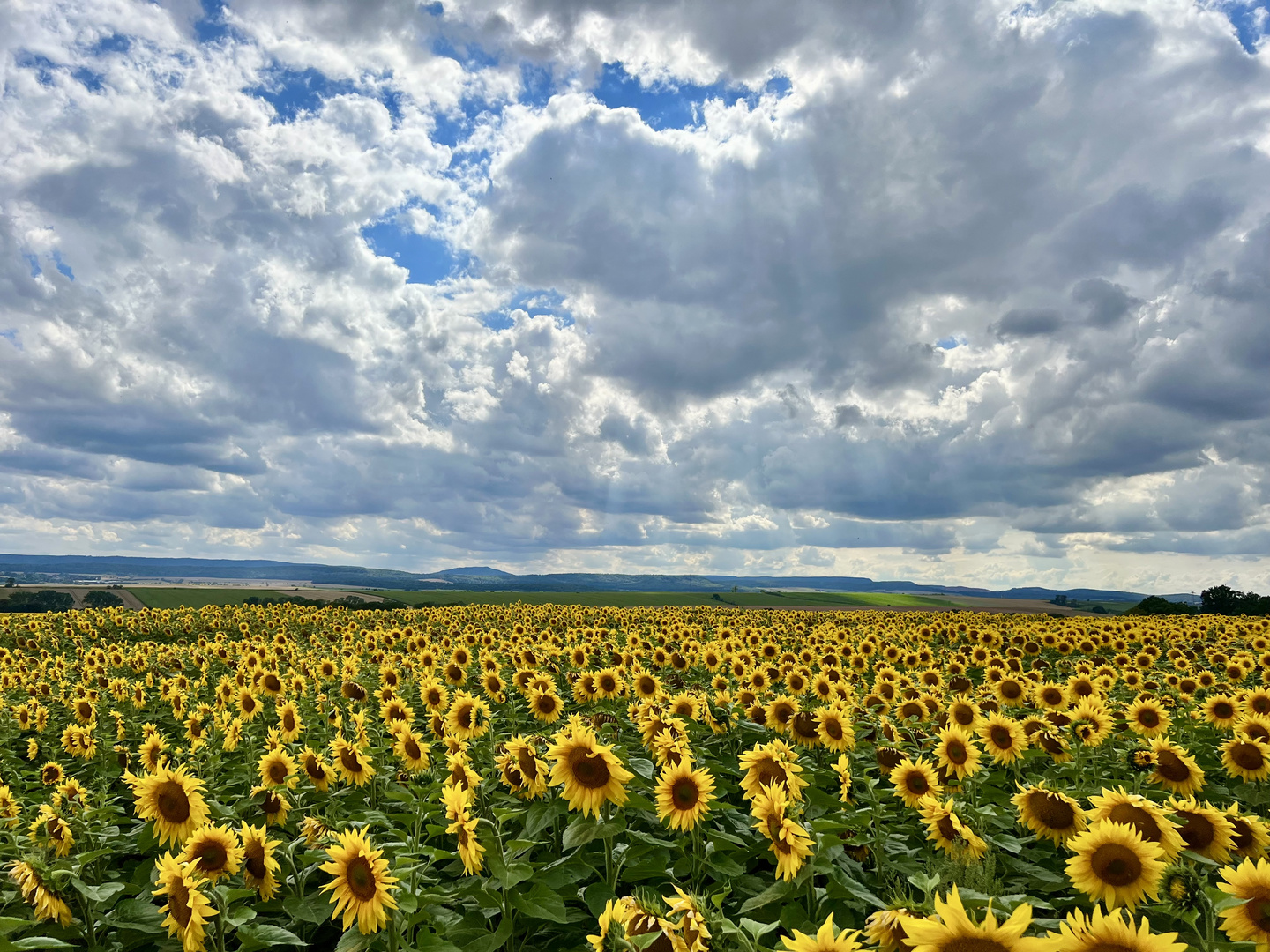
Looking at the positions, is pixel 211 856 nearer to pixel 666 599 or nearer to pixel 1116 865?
pixel 1116 865

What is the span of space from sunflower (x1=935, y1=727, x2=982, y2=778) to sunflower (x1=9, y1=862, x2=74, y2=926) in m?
7.77

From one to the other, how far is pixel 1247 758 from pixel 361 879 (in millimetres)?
9235

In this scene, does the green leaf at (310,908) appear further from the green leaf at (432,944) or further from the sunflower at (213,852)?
A: the green leaf at (432,944)

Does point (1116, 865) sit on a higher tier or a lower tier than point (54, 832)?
higher

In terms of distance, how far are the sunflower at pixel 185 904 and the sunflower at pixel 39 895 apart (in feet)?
2.33

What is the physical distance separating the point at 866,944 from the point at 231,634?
92.2 feet

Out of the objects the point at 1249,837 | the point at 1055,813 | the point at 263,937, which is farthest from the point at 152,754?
the point at 1249,837

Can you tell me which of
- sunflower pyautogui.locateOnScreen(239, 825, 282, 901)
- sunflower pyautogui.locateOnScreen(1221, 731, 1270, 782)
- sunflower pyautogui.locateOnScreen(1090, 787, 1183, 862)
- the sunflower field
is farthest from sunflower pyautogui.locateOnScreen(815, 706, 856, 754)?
sunflower pyautogui.locateOnScreen(239, 825, 282, 901)

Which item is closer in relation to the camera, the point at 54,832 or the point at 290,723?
the point at 54,832

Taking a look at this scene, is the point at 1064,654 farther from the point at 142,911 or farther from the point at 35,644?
the point at 35,644

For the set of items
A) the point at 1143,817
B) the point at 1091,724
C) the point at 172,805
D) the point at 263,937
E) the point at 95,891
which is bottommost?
the point at 263,937

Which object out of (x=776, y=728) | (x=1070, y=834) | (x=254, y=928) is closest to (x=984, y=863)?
(x=1070, y=834)

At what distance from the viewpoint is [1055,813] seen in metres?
6.02

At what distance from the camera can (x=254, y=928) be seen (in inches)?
187
